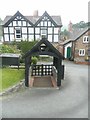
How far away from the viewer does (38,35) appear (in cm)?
3116

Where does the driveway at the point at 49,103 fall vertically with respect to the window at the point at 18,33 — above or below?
below

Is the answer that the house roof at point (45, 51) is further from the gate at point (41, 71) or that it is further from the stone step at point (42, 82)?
the gate at point (41, 71)

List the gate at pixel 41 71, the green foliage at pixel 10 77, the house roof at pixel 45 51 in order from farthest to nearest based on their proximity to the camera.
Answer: the gate at pixel 41 71 < the green foliage at pixel 10 77 < the house roof at pixel 45 51

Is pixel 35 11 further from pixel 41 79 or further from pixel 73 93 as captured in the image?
pixel 73 93

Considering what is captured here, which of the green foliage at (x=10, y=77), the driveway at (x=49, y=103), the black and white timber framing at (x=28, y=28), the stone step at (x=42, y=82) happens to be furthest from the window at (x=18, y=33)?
the driveway at (x=49, y=103)

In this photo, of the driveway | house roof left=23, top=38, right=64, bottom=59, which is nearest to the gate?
the driveway

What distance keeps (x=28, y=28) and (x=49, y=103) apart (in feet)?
69.3

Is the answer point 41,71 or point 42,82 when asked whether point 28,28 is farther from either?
point 42,82

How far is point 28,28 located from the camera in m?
31.0

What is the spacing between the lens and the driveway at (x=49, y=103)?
1033cm

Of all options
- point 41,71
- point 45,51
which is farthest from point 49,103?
point 41,71

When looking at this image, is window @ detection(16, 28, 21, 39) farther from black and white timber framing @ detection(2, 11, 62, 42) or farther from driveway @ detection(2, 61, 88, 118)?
driveway @ detection(2, 61, 88, 118)

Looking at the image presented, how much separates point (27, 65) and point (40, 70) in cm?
490

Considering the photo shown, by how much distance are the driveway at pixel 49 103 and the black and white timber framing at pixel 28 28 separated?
56.1ft
